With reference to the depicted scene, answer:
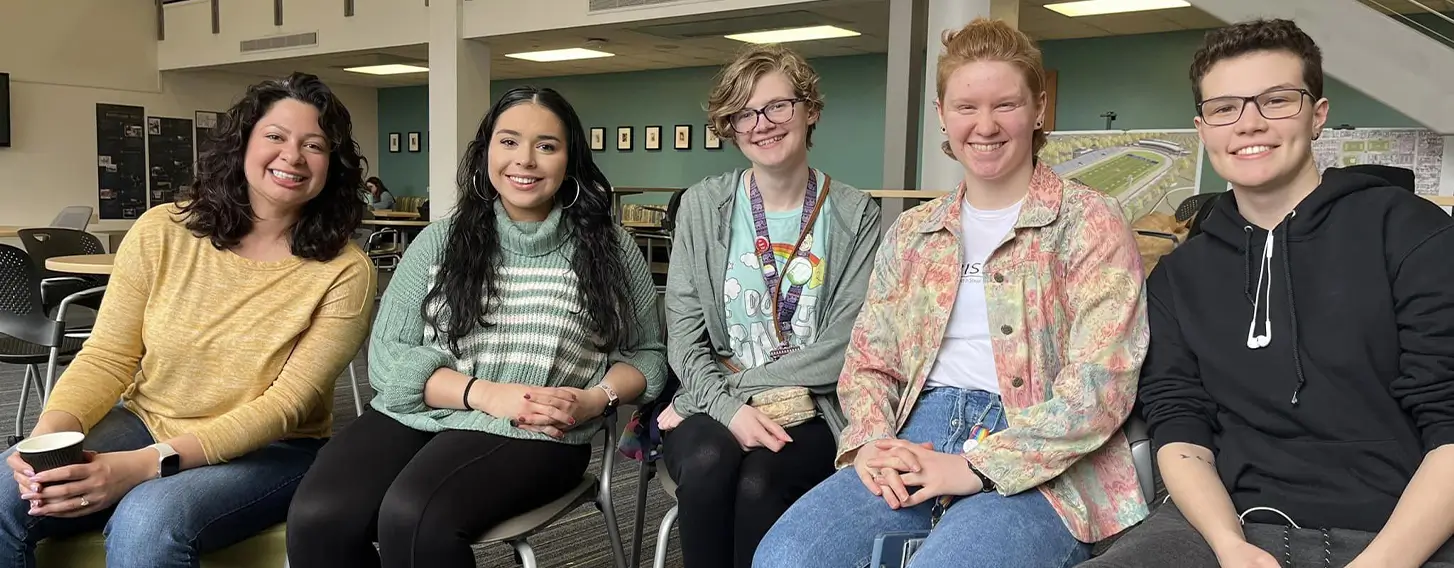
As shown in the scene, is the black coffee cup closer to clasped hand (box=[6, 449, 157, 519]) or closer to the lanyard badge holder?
clasped hand (box=[6, 449, 157, 519])

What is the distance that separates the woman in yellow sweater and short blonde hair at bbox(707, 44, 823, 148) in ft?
2.34

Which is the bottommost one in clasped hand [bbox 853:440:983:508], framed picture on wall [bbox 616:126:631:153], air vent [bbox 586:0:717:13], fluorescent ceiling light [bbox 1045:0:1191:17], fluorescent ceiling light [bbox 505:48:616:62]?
clasped hand [bbox 853:440:983:508]

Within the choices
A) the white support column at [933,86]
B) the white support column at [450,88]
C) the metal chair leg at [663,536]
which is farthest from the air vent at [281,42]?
the metal chair leg at [663,536]

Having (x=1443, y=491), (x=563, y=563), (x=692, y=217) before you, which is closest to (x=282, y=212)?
(x=692, y=217)

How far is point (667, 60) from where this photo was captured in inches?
450

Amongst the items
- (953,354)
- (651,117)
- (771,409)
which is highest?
(651,117)

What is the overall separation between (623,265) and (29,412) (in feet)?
12.1

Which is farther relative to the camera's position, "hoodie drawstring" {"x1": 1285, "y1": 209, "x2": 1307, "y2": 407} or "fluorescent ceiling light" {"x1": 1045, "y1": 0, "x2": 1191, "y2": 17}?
"fluorescent ceiling light" {"x1": 1045, "y1": 0, "x2": 1191, "y2": 17}

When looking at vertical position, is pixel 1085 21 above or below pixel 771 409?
above

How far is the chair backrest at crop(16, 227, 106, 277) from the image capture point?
440 centimetres

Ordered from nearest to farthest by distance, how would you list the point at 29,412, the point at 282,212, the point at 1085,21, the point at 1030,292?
the point at 1030,292 → the point at 282,212 → the point at 29,412 → the point at 1085,21

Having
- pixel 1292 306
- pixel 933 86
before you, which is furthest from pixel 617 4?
pixel 1292 306

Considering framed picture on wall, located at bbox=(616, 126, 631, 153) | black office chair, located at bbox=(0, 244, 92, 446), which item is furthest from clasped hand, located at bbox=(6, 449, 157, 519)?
framed picture on wall, located at bbox=(616, 126, 631, 153)

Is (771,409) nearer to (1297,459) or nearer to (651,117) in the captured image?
(1297,459)
